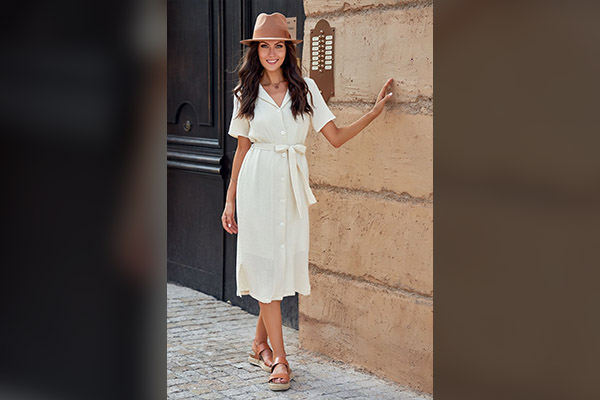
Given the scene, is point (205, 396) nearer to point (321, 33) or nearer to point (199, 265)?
point (321, 33)

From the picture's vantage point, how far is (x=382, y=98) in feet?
15.3

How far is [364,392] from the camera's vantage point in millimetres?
4645

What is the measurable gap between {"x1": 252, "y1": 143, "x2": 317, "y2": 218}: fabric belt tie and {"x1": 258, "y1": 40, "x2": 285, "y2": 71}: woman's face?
16.9 inches

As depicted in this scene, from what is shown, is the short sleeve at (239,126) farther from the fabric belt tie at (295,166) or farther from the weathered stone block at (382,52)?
the weathered stone block at (382,52)

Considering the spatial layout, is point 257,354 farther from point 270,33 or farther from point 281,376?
point 270,33

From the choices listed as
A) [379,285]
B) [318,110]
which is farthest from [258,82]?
[379,285]

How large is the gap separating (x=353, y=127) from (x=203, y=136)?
257 centimetres

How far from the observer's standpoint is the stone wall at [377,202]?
4.54m

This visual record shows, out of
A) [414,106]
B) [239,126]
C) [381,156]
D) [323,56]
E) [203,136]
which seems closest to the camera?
[414,106]
